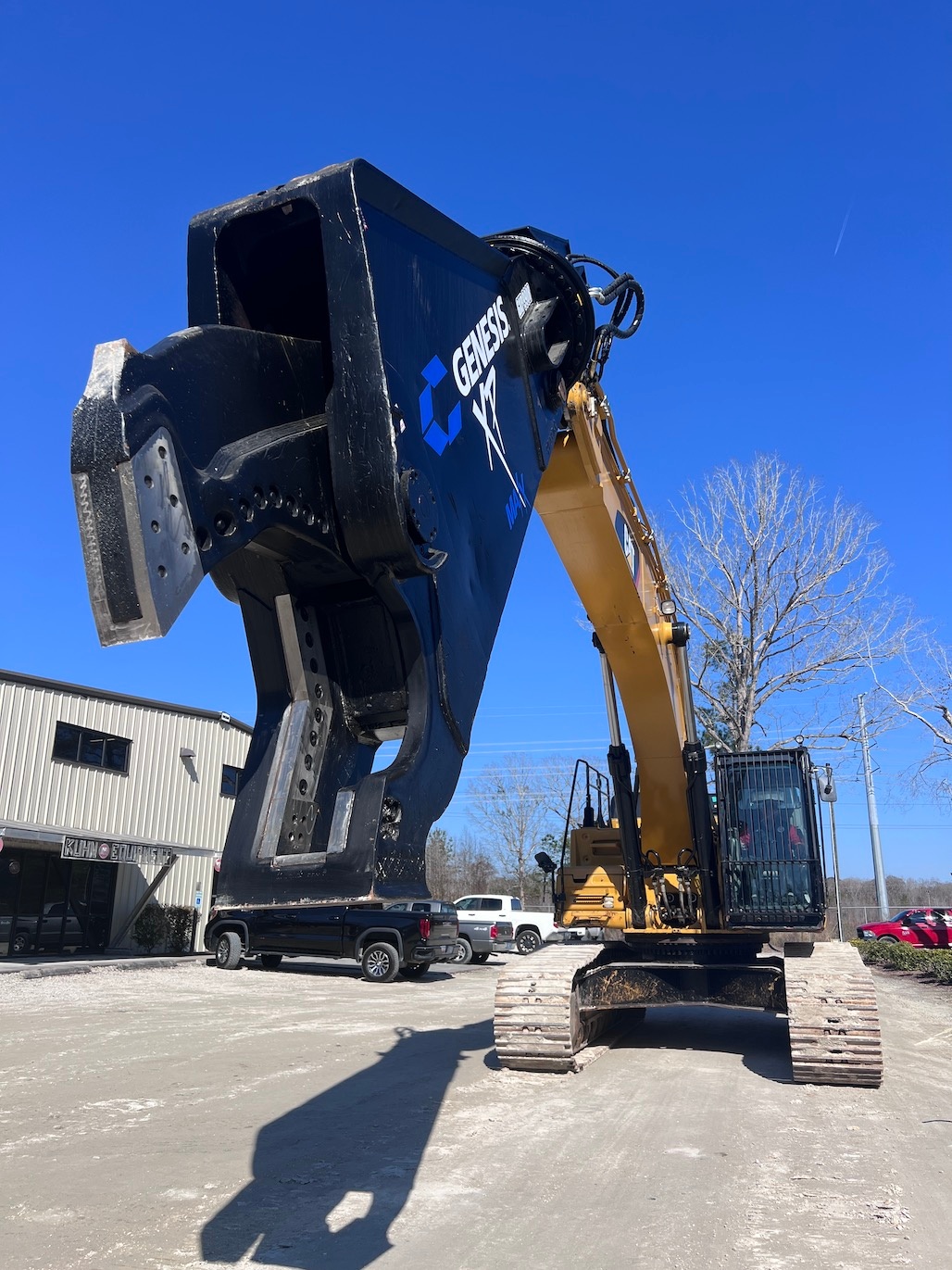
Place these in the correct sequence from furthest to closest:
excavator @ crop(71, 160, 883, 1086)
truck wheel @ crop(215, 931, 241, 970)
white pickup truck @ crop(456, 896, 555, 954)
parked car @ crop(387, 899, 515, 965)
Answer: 1. white pickup truck @ crop(456, 896, 555, 954)
2. parked car @ crop(387, 899, 515, 965)
3. truck wheel @ crop(215, 931, 241, 970)
4. excavator @ crop(71, 160, 883, 1086)

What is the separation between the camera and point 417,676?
2.67 meters

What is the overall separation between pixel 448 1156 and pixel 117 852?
1566cm

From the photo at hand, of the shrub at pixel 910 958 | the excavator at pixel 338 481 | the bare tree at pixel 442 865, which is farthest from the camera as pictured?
the bare tree at pixel 442 865

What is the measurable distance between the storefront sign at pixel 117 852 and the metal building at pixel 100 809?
0.02 m

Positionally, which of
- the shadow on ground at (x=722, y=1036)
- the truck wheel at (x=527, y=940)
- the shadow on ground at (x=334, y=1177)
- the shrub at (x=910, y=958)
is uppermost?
the truck wheel at (x=527, y=940)

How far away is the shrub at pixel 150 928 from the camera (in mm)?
22641

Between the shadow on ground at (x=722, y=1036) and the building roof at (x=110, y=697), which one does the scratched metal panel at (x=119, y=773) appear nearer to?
the building roof at (x=110, y=697)

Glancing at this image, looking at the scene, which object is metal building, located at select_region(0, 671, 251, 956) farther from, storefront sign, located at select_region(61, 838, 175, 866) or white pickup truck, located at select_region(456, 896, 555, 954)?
white pickup truck, located at select_region(456, 896, 555, 954)

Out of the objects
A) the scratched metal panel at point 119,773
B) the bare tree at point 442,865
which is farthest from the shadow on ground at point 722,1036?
the bare tree at point 442,865

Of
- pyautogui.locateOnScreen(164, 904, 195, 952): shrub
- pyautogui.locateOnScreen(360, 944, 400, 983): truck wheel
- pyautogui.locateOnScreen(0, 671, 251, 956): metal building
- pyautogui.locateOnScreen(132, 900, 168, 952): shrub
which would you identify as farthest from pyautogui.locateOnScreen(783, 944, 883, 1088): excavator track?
pyautogui.locateOnScreen(164, 904, 195, 952): shrub

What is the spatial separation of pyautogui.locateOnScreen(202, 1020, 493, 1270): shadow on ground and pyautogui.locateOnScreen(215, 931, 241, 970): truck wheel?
1147 cm

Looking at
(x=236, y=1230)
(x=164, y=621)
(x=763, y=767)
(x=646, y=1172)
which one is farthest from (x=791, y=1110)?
(x=164, y=621)

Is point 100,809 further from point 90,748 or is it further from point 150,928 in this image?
point 150,928

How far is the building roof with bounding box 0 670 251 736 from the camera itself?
2056cm
